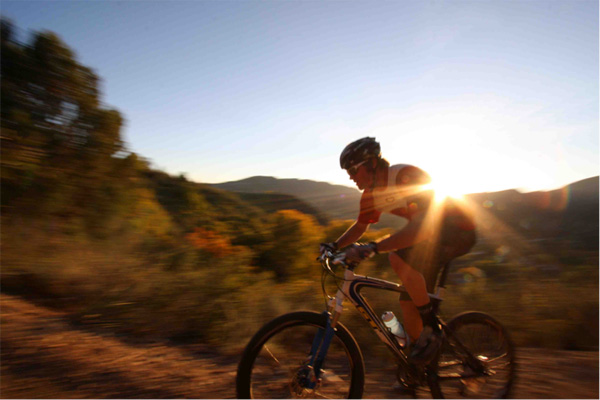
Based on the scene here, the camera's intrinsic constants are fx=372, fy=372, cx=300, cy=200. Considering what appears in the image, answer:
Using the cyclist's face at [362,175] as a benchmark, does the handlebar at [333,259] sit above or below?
below

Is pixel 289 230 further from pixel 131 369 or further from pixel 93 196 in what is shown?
pixel 131 369

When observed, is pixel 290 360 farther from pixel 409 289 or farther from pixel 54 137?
pixel 54 137

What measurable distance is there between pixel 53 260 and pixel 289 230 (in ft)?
16.2

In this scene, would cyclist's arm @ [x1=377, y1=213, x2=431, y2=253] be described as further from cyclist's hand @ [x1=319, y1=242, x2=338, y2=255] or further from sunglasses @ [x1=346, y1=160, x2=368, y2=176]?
sunglasses @ [x1=346, y1=160, x2=368, y2=176]

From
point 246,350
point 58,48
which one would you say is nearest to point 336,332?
point 246,350

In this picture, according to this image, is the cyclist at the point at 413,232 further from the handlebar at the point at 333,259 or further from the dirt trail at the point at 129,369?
the dirt trail at the point at 129,369

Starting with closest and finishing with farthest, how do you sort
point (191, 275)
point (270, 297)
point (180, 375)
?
point (180, 375) < point (270, 297) < point (191, 275)

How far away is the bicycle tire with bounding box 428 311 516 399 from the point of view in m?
3.08

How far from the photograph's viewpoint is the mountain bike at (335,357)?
2.64m

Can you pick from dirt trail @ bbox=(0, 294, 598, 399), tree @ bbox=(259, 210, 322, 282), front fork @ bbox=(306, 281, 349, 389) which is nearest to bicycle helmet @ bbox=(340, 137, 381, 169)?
front fork @ bbox=(306, 281, 349, 389)

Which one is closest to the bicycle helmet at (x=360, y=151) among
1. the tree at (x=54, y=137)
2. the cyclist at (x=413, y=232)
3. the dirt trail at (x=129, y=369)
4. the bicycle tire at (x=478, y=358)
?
the cyclist at (x=413, y=232)

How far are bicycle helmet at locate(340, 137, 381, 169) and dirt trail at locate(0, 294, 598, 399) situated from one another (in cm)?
214

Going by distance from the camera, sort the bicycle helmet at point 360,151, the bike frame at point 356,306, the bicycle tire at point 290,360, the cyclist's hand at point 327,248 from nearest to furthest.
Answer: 1. the bicycle tire at point 290,360
2. the bike frame at point 356,306
3. the cyclist's hand at point 327,248
4. the bicycle helmet at point 360,151

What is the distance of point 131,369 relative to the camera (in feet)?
12.2
